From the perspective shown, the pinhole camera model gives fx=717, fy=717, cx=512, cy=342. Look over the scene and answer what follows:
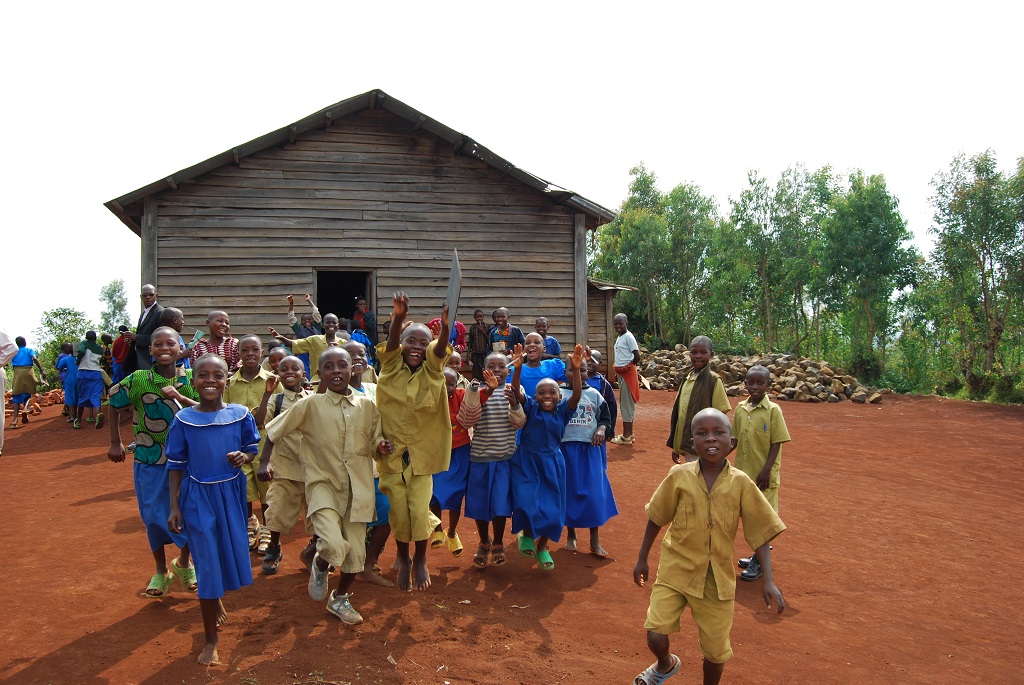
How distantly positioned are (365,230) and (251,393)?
7121 millimetres

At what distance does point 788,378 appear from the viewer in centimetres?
2069

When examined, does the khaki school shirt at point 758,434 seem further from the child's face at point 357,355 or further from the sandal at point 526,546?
the child's face at point 357,355

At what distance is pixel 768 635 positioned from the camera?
4.63 meters

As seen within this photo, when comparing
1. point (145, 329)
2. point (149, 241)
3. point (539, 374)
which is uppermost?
point (149, 241)

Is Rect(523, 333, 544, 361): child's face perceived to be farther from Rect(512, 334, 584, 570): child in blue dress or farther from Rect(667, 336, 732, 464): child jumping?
Rect(667, 336, 732, 464): child jumping

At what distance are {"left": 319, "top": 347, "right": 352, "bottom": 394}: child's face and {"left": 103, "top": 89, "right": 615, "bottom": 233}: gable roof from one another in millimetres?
8745

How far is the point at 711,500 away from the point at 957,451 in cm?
1085

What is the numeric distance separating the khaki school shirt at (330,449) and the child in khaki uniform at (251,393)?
163 cm

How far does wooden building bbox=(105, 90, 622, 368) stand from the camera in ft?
39.2

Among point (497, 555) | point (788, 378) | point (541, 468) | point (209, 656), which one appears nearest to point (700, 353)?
point (541, 468)

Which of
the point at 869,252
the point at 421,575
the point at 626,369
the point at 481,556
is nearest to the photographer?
the point at 421,575

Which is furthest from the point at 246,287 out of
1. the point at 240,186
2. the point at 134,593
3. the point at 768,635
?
the point at 768,635

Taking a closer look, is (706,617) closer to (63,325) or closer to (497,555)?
(497,555)

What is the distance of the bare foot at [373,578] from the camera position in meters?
4.93
